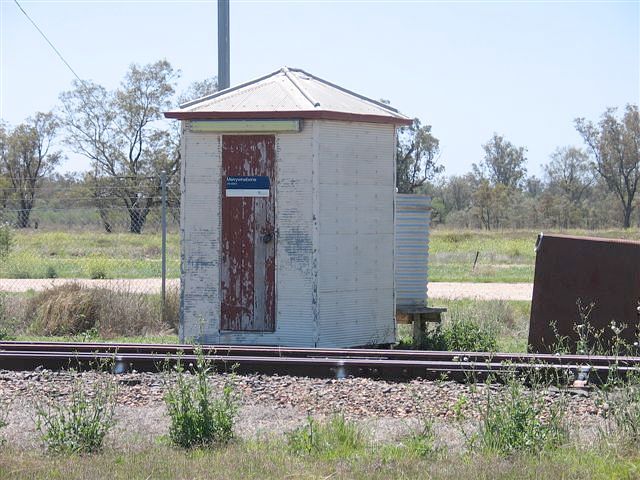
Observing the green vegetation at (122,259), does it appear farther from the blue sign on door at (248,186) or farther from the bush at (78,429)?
the bush at (78,429)

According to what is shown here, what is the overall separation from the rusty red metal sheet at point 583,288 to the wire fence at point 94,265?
21.3 feet

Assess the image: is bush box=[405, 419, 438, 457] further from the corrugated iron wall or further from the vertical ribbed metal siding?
the vertical ribbed metal siding

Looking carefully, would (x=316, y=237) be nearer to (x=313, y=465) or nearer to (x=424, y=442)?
(x=424, y=442)

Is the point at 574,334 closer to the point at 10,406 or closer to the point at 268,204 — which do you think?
the point at 268,204

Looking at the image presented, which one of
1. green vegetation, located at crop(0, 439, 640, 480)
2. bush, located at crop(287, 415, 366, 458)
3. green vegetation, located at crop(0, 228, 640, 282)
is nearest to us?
green vegetation, located at crop(0, 439, 640, 480)

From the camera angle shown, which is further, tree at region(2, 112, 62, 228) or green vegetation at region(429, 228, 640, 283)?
tree at region(2, 112, 62, 228)

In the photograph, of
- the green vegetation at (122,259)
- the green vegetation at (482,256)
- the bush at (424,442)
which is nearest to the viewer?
the bush at (424,442)

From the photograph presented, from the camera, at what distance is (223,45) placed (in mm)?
15875

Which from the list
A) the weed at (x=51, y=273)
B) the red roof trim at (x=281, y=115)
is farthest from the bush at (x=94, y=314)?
the weed at (x=51, y=273)

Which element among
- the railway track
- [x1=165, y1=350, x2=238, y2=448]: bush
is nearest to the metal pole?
the railway track

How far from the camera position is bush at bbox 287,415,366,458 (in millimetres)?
6602

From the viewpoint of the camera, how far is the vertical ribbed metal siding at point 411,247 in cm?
1345

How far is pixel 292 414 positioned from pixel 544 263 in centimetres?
A: 460

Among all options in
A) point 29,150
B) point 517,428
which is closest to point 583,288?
point 517,428
